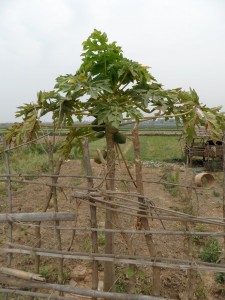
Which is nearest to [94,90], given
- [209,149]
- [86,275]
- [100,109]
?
[100,109]

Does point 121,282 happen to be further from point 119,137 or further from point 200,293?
point 119,137

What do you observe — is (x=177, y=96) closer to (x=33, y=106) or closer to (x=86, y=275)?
(x=33, y=106)

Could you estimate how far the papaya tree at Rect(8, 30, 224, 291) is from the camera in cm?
239

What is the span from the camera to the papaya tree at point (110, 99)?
239 cm

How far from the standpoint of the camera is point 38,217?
2.72m

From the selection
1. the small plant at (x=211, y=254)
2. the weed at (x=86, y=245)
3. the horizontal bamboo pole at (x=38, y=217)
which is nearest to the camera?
the horizontal bamboo pole at (x=38, y=217)

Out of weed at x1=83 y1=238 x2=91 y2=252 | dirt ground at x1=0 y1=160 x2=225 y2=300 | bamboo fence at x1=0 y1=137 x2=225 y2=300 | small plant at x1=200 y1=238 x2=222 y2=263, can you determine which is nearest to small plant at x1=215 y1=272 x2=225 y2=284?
dirt ground at x1=0 y1=160 x2=225 y2=300

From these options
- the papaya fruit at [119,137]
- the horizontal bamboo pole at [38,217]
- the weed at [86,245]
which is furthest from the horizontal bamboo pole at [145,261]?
the weed at [86,245]

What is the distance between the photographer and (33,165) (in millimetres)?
10547

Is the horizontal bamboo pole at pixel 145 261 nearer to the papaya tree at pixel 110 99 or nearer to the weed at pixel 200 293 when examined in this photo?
the papaya tree at pixel 110 99

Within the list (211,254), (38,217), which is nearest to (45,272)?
(38,217)

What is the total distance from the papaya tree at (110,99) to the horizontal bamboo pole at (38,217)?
1.14 ft

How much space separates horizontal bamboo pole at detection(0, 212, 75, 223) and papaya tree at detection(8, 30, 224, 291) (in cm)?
35

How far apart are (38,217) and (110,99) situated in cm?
114
